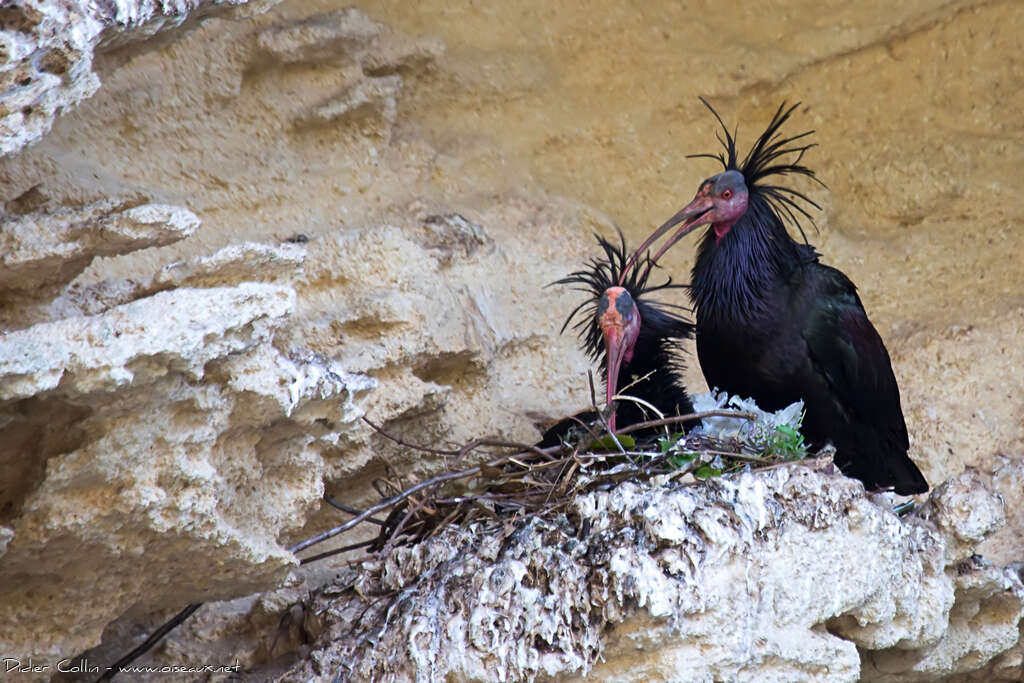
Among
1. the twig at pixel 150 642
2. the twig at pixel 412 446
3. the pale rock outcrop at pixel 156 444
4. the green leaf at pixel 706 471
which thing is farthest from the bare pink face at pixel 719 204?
the twig at pixel 150 642

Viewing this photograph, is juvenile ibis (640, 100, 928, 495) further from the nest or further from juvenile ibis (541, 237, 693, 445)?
the nest

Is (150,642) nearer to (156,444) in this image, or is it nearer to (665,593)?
(156,444)

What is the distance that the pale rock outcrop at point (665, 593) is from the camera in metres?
3.48

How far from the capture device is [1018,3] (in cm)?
547

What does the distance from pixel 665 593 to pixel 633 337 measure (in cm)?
188

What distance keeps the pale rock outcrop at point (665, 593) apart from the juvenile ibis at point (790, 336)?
101 centimetres

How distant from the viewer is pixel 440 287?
5.37 metres

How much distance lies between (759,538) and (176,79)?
9.49 feet

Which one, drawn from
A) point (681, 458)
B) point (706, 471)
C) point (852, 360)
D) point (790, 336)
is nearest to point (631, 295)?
point (790, 336)

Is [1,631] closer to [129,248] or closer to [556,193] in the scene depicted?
[129,248]

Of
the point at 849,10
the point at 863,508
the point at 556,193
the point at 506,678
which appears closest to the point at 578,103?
the point at 556,193

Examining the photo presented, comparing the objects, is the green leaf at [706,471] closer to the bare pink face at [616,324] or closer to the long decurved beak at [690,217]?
the bare pink face at [616,324]

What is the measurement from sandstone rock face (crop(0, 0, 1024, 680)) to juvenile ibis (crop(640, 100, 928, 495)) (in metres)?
0.50

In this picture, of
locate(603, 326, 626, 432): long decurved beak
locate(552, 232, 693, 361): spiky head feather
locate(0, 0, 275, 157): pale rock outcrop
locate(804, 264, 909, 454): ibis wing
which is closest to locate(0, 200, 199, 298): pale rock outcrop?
locate(0, 0, 275, 157): pale rock outcrop
